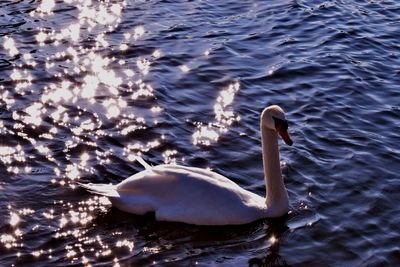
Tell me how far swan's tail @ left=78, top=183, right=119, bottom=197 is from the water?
9.7 inches

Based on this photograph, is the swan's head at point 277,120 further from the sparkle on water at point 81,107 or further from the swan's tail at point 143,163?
the sparkle on water at point 81,107

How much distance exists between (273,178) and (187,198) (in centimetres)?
111

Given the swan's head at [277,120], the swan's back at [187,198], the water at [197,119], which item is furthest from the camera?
the swan's head at [277,120]

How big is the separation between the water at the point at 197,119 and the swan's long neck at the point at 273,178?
19 cm

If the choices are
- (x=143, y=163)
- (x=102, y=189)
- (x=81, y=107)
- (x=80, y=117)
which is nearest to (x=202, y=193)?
(x=143, y=163)

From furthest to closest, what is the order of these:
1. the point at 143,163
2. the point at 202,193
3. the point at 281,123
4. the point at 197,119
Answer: the point at 197,119 → the point at 143,163 → the point at 281,123 → the point at 202,193

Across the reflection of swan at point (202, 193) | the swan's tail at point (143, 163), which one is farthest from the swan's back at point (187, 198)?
the swan's tail at point (143, 163)

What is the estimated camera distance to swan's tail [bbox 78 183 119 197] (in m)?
9.94

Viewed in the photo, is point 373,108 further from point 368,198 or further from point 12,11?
point 12,11

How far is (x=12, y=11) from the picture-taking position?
54.2 feet

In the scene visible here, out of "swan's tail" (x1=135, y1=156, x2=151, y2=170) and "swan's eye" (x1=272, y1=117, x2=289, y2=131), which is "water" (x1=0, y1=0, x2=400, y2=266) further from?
"swan's eye" (x1=272, y1=117, x2=289, y2=131)

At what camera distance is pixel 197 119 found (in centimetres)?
1264

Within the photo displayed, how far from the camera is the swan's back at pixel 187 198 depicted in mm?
9781

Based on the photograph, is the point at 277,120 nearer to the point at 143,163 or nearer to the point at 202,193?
the point at 202,193
